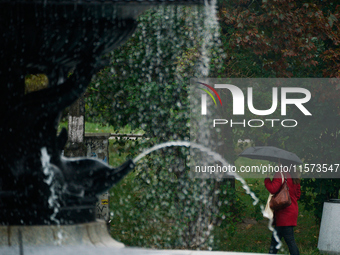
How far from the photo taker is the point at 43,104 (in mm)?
4816

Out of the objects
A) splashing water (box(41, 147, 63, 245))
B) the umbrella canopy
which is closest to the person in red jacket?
the umbrella canopy

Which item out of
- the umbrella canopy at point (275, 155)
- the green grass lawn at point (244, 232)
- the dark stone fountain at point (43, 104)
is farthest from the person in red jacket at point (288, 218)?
the dark stone fountain at point (43, 104)

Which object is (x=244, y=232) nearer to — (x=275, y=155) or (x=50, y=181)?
(x=275, y=155)

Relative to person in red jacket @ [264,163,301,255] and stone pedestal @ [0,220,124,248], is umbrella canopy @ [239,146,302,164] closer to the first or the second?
person in red jacket @ [264,163,301,255]

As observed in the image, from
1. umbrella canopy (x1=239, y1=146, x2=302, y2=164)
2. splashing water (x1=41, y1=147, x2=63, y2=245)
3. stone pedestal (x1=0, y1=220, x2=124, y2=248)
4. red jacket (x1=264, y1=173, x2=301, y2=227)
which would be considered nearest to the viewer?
stone pedestal (x1=0, y1=220, x2=124, y2=248)

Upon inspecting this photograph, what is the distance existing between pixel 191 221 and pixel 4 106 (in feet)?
16.1

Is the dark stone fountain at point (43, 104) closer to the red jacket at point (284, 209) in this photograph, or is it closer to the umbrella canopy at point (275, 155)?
the red jacket at point (284, 209)

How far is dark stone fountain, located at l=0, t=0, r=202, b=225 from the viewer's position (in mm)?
4777

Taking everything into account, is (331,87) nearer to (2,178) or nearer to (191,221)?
(191,221)

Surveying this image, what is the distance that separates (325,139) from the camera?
→ 10.2 meters

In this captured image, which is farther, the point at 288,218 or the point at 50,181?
the point at 288,218

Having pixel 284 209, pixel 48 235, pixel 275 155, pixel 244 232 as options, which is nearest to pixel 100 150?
pixel 244 232

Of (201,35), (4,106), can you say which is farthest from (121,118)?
(4,106)

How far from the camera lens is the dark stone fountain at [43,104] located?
4.78 meters
